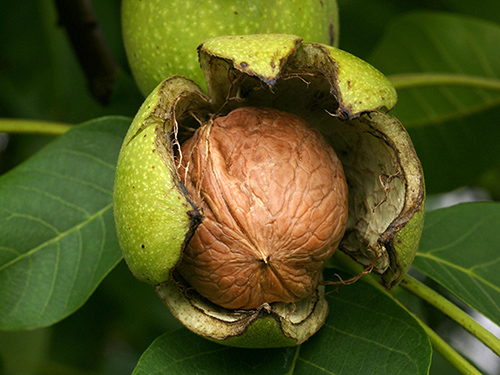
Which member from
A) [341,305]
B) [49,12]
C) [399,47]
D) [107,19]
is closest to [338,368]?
[341,305]

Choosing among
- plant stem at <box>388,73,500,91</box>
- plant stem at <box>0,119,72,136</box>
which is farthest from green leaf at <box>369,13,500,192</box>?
plant stem at <box>0,119,72,136</box>

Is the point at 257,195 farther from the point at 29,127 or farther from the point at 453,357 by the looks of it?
the point at 29,127

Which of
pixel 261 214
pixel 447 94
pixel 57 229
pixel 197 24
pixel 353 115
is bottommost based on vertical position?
pixel 447 94

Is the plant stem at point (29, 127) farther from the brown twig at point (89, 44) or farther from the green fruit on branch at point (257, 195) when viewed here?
the green fruit on branch at point (257, 195)

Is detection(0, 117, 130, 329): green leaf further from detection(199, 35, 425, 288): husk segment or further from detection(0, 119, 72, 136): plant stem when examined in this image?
detection(199, 35, 425, 288): husk segment

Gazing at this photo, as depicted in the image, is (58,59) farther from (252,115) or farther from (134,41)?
(252,115)

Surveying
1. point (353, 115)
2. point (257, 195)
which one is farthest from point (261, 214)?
point (353, 115)
